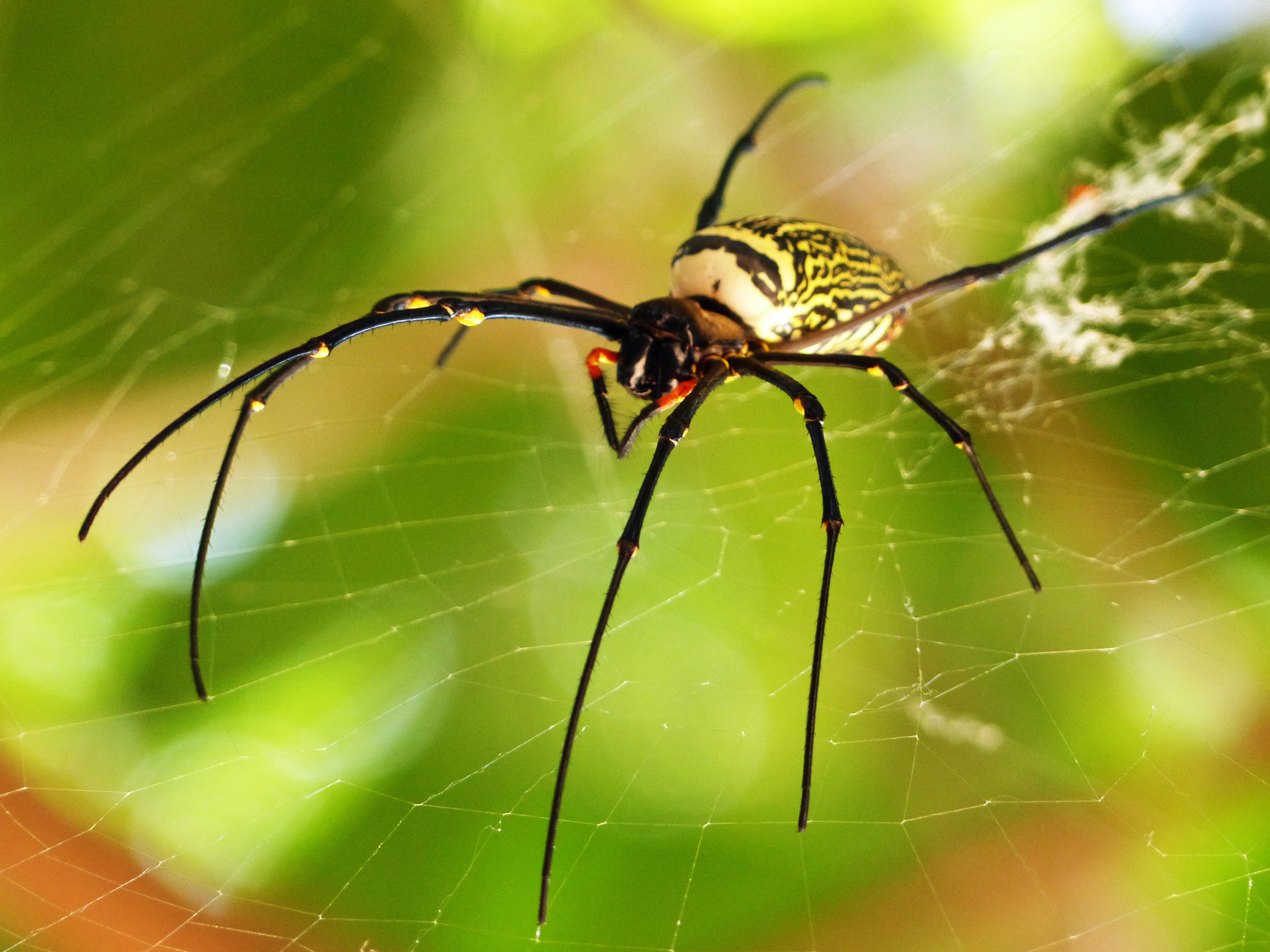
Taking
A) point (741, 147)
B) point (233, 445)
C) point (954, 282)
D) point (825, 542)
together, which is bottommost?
point (825, 542)

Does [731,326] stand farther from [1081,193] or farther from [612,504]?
[1081,193]

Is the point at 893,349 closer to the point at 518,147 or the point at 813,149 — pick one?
the point at 813,149

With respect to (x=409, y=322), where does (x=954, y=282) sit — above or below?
below

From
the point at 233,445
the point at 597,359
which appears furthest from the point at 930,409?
the point at 233,445

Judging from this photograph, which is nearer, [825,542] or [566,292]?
[825,542]

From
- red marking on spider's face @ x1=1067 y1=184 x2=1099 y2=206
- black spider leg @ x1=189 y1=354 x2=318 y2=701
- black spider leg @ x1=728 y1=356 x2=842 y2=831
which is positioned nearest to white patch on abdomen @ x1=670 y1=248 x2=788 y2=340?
black spider leg @ x1=728 y1=356 x2=842 y2=831

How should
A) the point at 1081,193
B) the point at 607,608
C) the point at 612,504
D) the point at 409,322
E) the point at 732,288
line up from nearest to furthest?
the point at 607,608 → the point at 409,322 → the point at 732,288 → the point at 612,504 → the point at 1081,193

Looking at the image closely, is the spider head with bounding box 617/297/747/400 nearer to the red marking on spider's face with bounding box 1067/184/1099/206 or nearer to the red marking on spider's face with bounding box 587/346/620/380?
the red marking on spider's face with bounding box 587/346/620/380

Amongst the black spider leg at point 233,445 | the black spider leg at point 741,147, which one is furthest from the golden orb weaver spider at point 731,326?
the black spider leg at point 741,147
